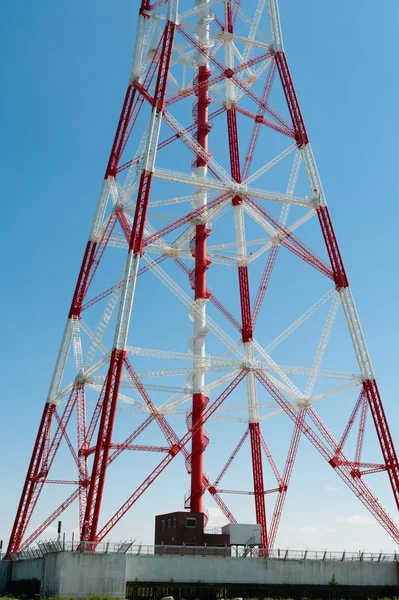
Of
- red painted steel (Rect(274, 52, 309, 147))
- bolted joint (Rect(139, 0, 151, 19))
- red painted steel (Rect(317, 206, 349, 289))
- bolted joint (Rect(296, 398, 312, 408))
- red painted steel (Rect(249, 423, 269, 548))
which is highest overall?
bolted joint (Rect(139, 0, 151, 19))

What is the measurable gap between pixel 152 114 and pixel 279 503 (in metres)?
19.5

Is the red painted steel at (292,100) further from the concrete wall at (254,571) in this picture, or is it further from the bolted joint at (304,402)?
the concrete wall at (254,571)

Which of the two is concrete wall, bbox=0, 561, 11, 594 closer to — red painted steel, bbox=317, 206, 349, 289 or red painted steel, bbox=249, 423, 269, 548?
red painted steel, bbox=249, 423, 269, 548

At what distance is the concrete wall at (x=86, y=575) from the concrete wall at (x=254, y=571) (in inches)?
39.8

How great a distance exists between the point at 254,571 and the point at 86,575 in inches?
276

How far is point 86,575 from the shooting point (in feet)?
86.3

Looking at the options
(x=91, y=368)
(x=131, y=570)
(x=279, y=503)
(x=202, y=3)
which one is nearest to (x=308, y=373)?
(x=279, y=503)

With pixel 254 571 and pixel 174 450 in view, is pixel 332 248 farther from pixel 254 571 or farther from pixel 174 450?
pixel 254 571

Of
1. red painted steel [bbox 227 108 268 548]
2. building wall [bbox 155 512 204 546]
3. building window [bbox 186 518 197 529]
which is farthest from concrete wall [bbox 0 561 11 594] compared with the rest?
red painted steel [bbox 227 108 268 548]

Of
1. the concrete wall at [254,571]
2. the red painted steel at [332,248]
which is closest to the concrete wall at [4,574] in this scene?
the concrete wall at [254,571]

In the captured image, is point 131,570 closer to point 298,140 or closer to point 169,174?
point 169,174

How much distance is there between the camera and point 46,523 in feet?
116

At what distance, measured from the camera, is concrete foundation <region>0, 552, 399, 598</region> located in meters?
26.2

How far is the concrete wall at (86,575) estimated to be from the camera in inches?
1023
